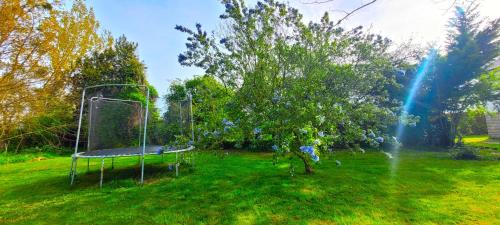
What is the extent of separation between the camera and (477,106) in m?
8.47

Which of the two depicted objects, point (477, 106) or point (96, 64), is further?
point (96, 64)

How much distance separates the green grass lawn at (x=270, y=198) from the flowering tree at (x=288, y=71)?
622 millimetres

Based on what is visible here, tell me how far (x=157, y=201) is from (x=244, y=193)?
1072 mm

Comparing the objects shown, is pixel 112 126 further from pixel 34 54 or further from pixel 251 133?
pixel 251 133

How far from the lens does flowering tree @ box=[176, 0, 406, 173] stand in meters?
3.06

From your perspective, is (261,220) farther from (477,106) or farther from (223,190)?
(477,106)

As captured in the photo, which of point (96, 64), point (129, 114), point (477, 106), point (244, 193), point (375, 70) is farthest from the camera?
point (96, 64)

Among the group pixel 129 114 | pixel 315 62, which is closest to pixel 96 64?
pixel 129 114

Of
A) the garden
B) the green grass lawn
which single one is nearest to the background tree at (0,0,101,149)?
the garden

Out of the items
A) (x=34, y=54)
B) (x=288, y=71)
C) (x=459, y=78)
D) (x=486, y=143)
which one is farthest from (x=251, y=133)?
(x=486, y=143)

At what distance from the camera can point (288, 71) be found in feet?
11.6

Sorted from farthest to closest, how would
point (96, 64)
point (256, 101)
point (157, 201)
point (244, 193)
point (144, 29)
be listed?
point (96, 64) < point (144, 29) < point (256, 101) < point (244, 193) < point (157, 201)

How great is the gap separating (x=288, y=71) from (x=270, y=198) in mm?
1772

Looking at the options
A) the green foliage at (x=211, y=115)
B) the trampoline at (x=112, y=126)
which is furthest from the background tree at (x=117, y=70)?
the green foliage at (x=211, y=115)
